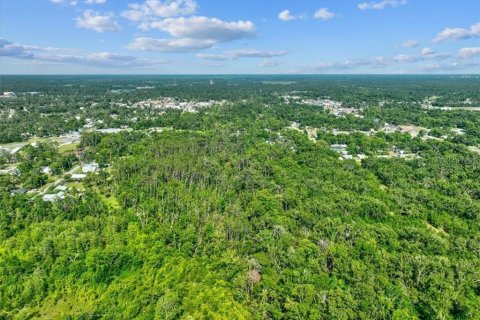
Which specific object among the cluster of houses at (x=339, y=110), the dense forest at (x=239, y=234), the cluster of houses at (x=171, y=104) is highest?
the cluster of houses at (x=171, y=104)

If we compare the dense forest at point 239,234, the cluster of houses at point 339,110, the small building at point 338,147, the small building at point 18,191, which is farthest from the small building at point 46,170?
the cluster of houses at point 339,110

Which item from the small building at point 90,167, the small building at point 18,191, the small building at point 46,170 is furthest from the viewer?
the small building at point 90,167

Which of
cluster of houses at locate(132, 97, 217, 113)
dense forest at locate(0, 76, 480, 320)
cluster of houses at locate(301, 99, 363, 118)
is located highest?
cluster of houses at locate(132, 97, 217, 113)

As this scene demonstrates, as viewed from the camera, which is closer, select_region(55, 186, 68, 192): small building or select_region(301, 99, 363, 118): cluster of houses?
select_region(55, 186, 68, 192): small building

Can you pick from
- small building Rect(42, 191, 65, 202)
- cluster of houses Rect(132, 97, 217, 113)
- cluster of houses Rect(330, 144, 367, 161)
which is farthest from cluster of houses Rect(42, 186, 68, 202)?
cluster of houses Rect(132, 97, 217, 113)

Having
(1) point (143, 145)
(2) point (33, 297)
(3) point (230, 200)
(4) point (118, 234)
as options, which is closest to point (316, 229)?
(3) point (230, 200)

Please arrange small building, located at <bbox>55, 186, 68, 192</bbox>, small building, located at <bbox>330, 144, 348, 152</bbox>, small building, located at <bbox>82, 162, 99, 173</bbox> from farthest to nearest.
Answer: small building, located at <bbox>330, 144, 348, 152</bbox>
small building, located at <bbox>82, 162, 99, 173</bbox>
small building, located at <bbox>55, 186, 68, 192</bbox>

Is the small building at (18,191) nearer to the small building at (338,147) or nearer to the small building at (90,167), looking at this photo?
the small building at (90,167)

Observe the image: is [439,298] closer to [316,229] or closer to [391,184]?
[316,229]

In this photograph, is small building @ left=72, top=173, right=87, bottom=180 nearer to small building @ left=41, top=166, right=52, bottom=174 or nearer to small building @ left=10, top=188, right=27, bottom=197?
small building @ left=41, top=166, right=52, bottom=174
